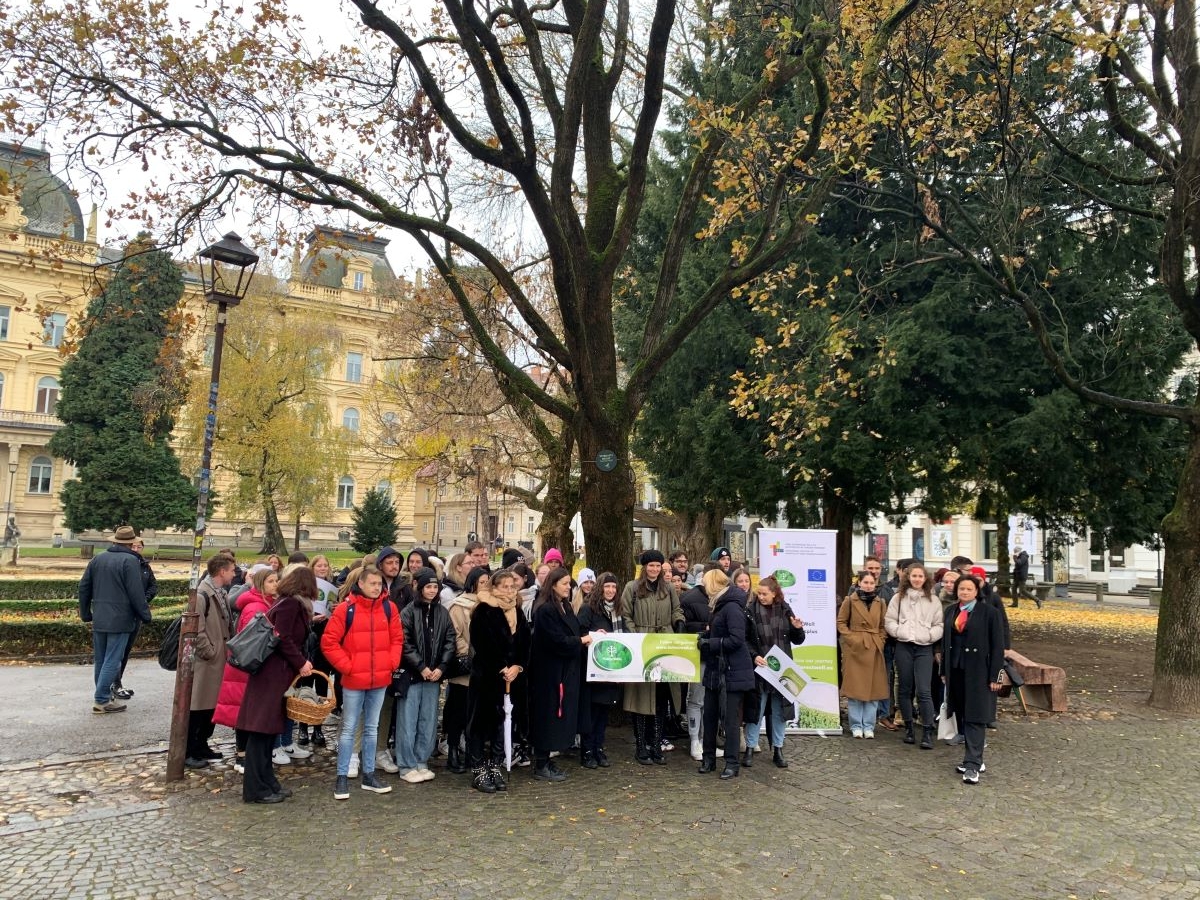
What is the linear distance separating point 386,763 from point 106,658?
4.16 metres

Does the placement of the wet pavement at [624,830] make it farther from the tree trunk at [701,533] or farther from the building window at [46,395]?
the building window at [46,395]

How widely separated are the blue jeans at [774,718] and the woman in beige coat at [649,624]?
89 cm

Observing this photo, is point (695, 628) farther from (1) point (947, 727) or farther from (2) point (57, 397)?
(2) point (57, 397)

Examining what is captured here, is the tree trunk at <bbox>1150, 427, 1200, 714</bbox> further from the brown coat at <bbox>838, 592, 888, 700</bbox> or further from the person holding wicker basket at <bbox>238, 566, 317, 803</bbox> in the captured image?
the person holding wicker basket at <bbox>238, 566, 317, 803</bbox>

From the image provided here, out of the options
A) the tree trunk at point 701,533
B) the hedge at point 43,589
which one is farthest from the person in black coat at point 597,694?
the hedge at point 43,589

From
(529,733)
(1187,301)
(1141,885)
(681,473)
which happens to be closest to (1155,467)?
(1187,301)

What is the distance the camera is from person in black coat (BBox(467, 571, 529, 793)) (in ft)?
22.6

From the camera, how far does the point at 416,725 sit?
23.4 feet

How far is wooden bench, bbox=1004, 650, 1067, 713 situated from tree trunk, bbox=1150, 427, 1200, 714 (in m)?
1.42


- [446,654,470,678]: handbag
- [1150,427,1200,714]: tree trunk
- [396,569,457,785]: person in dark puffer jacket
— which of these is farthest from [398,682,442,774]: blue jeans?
[1150,427,1200,714]: tree trunk

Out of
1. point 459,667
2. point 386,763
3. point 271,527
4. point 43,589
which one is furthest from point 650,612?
point 271,527

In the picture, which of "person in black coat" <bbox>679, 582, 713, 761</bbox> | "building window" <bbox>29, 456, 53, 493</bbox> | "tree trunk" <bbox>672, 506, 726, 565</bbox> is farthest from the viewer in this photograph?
"building window" <bbox>29, 456, 53, 493</bbox>

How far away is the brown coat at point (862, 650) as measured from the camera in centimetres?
895

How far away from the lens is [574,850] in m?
5.46
